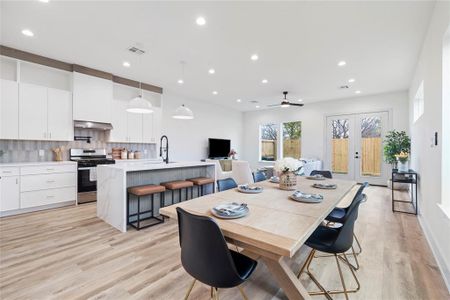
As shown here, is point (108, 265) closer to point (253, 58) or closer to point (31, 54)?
point (253, 58)

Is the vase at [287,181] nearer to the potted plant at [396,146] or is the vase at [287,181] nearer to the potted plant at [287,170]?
the potted plant at [287,170]

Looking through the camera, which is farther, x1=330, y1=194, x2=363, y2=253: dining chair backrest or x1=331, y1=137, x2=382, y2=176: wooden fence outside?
x1=331, y1=137, x2=382, y2=176: wooden fence outside

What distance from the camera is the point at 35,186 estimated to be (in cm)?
395

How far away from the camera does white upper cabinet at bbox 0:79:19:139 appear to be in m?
3.77

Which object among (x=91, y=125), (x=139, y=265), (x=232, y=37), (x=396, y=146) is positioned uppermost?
(x=232, y=37)

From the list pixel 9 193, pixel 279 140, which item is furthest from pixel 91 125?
pixel 279 140

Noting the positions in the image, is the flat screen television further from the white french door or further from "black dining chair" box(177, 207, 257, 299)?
"black dining chair" box(177, 207, 257, 299)

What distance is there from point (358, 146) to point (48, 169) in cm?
850

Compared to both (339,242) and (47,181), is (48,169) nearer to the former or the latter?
(47,181)

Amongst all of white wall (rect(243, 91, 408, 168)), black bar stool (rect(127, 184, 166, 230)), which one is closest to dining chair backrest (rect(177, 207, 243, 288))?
black bar stool (rect(127, 184, 166, 230))

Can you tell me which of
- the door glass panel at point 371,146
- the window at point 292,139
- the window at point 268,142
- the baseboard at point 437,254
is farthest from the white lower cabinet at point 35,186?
the door glass panel at point 371,146

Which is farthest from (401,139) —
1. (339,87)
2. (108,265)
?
(108,265)

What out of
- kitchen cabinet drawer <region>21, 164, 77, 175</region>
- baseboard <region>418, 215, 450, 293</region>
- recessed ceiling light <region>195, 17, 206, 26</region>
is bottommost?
baseboard <region>418, 215, 450, 293</region>

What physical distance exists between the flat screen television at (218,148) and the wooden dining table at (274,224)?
599 cm
